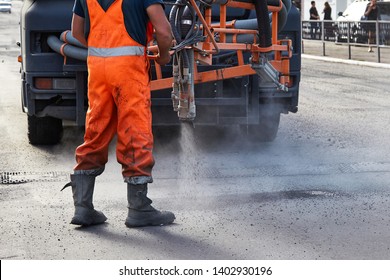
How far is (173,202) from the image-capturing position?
7.84 m

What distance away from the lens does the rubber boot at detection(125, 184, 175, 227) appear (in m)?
7.01

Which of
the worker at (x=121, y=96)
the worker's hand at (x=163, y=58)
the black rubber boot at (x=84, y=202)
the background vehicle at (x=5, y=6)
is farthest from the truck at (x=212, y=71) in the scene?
the background vehicle at (x=5, y=6)

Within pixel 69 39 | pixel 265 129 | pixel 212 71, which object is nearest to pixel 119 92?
pixel 212 71

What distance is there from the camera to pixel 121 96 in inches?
271

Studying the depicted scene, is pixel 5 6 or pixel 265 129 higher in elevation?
pixel 5 6

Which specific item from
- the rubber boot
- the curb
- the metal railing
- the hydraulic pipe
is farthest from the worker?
the metal railing

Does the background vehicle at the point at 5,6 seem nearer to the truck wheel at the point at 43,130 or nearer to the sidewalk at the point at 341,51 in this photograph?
the sidewalk at the point at 341,51

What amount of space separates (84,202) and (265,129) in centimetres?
417

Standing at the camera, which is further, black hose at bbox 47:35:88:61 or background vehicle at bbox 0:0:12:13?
background vehicle at bbox 0:0:12:13

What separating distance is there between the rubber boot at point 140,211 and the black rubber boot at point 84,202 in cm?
Result: 21

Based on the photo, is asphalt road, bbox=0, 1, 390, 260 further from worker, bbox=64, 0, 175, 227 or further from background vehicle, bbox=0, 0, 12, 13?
background vehicle, bbox=0, 0, 12, 13

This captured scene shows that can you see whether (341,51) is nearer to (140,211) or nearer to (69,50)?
(69,50)

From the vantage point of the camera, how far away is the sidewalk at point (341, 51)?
2449 cm
